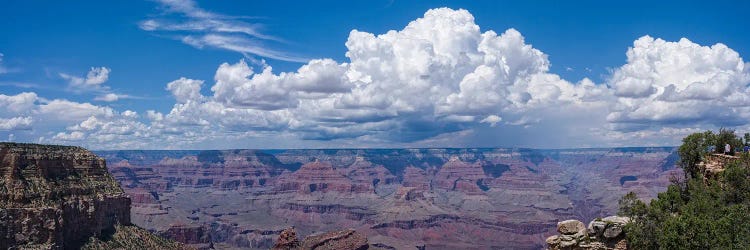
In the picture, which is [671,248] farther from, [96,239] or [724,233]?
[96,239]

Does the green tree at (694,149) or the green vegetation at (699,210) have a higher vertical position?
the green tree at (694,149)

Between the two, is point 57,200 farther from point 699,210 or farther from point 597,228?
point 699,210

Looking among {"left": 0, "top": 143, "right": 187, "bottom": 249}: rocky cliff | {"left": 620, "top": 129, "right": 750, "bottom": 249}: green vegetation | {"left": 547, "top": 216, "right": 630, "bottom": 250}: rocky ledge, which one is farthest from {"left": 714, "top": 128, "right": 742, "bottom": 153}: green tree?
{"left": 0, "top": 143, "right": 187, "bottom": 249}: rocky cliff

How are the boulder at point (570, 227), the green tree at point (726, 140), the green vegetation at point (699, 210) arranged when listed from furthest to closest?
the green tree at point (726, 140) → the boulder at point (570, 227) → the green vegetation at point (699, 210)

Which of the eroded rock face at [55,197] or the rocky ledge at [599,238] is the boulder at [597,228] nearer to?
the rocky ledge at [599,238]

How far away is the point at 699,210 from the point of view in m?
51.3

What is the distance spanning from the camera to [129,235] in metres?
165

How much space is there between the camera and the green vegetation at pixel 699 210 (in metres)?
43.8

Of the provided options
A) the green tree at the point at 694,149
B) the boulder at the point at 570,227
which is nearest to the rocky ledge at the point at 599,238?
the boulder at the point at 570,227

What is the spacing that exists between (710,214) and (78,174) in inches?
6240

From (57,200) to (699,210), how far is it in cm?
14246

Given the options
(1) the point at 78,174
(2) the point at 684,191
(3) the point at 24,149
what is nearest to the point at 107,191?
(1) the point at 78,174

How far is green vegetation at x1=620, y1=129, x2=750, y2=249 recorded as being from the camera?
4375 centimetres

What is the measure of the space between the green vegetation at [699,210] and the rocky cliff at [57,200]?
428ft
